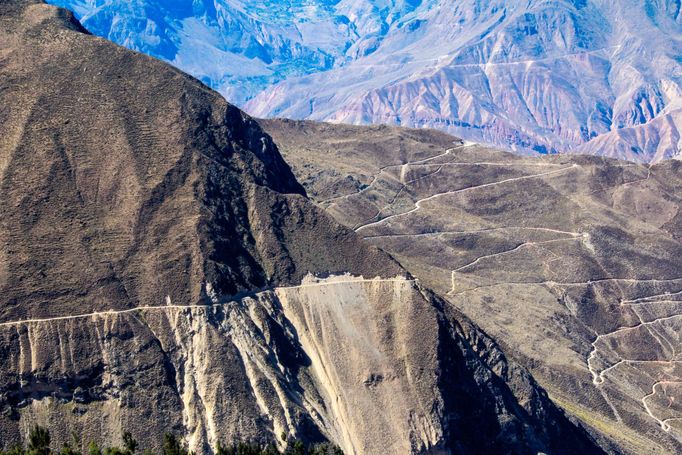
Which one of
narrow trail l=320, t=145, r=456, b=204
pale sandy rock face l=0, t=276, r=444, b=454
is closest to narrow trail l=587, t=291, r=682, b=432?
pale sandy rock face l=0, t=276, r=444, b=454

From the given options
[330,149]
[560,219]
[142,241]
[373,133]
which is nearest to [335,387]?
[142,241]

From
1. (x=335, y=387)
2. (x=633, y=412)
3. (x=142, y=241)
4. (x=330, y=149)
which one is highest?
(x=330, y=149)

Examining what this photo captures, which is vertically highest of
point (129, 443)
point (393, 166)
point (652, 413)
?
point (393, 166)

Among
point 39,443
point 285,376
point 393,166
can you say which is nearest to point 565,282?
point 393,166

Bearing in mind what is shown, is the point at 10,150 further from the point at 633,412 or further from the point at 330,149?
the point at 330,149

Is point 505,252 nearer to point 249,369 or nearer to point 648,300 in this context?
point 648,300

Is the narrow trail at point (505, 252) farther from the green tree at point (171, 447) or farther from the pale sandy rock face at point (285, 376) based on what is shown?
the green tree at point (171, 447)

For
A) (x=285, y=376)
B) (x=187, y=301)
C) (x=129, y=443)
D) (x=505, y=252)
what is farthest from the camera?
(x=505, y=252)
